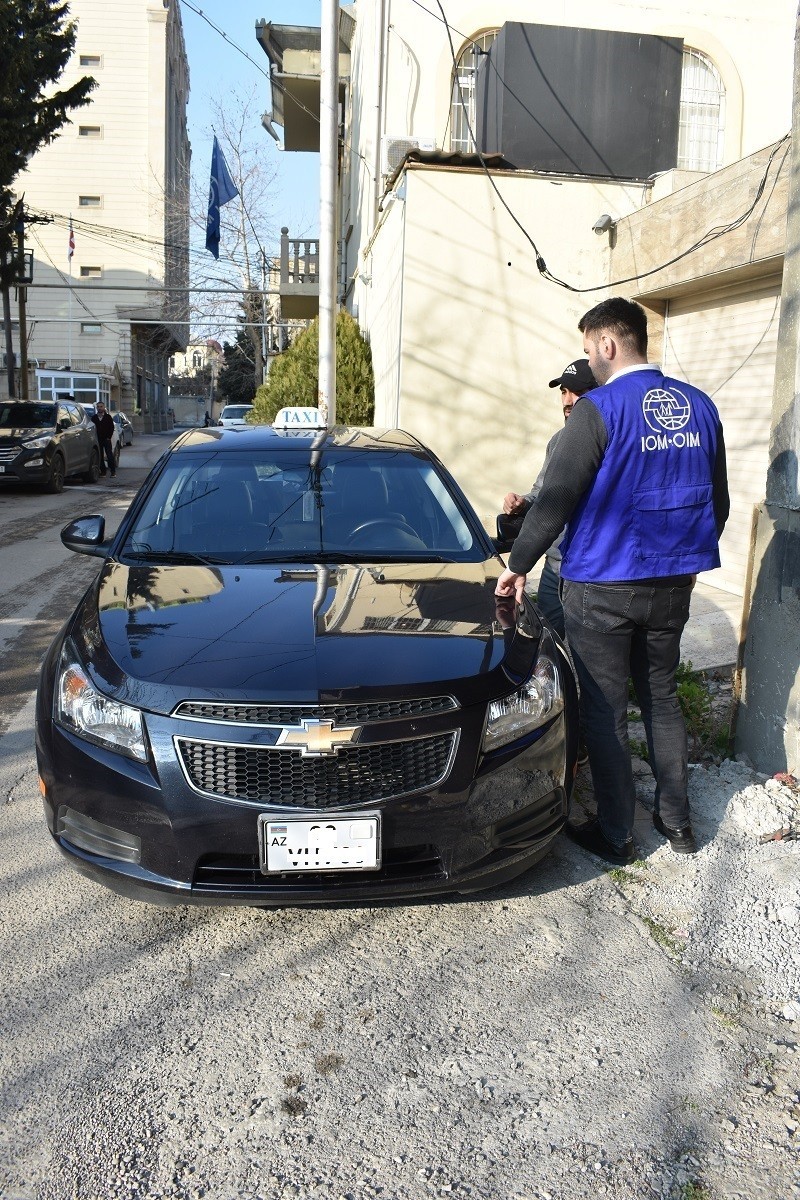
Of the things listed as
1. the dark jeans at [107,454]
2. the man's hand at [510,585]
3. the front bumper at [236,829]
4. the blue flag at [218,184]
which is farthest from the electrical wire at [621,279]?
the blue flag at [218,184]

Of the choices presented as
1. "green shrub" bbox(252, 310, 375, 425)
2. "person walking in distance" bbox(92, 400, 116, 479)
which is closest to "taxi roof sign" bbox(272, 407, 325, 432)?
"green shrub" bbox(252, 310, 375, 425)

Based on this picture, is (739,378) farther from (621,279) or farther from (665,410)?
(665,410)

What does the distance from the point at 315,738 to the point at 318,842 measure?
299 mm

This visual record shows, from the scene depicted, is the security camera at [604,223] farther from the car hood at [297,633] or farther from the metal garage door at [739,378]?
the car hood at [297,633]

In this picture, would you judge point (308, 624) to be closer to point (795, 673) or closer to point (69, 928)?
point (69, 928)

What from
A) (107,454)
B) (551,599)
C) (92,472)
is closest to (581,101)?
(551,599)

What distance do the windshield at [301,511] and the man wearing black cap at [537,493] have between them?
9.5 inches

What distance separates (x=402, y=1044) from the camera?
2.73m

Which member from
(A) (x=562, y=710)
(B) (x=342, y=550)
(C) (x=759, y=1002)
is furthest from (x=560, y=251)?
(C) (x=759, y=1002)

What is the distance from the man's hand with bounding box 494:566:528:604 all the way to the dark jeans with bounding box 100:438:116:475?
20.9 meters

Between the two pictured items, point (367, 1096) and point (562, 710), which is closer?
point (367, 1096)

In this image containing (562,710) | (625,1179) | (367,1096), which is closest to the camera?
(625,1179)

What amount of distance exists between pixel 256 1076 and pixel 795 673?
271 centimetres

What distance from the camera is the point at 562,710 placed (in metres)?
3.43
